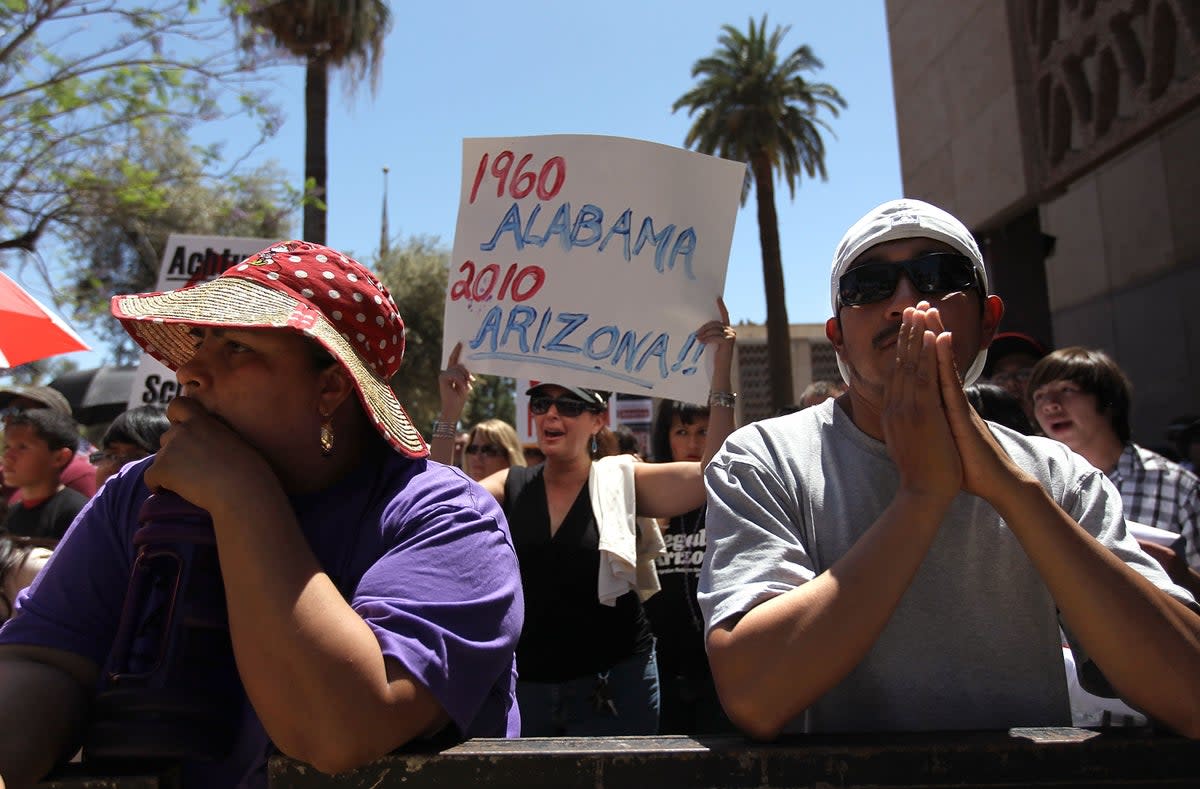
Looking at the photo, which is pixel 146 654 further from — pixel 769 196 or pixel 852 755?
pixel 769 196

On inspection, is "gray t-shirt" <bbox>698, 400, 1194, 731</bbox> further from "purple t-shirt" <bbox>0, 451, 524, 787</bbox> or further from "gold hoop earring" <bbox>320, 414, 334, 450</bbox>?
"gold hoop earring" <bbox>320, 414, 334, 450</bbox>

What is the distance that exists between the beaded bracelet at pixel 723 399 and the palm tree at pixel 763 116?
17581 mm

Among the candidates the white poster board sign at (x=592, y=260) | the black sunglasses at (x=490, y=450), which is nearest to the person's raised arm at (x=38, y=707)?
the white poster board sign at (x=592, y=260)

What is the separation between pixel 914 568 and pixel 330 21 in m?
16.5

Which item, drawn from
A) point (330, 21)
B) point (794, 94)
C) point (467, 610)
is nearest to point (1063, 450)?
point (467, 610)

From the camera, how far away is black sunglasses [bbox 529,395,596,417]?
12.9 ft

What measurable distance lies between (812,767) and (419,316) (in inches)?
815

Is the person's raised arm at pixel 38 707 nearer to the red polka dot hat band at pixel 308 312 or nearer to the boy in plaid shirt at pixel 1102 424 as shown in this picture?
the red polka dot hat band at pixel 308 312

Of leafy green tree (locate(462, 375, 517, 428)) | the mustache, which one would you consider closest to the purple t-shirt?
the mustache

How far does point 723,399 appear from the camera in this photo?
328 centimetres

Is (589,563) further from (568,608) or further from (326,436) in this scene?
(326,436)

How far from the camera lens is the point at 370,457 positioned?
5.56 ft

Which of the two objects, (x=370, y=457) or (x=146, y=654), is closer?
(x=146, y=654)

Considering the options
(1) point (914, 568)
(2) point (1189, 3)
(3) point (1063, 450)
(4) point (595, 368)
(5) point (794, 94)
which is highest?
(5) point (794, 94)
